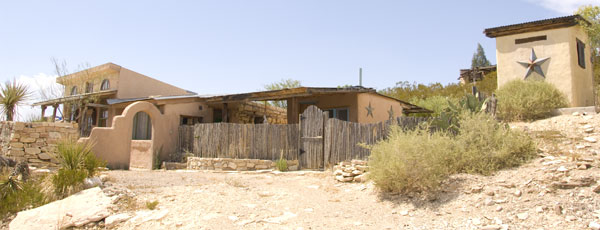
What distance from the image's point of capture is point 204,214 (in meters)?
5.49

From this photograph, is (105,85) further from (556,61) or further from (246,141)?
(556,61)

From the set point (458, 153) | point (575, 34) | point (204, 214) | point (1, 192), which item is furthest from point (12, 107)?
point (575, 34)

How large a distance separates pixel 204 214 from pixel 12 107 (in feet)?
31.0

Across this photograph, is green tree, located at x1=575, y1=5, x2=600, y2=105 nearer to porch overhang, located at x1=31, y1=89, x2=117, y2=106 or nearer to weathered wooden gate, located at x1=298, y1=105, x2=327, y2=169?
weathered wooden gate, located at x1=298, y1=105, x2=327, y2=169

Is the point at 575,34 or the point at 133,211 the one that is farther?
the point at 575,34

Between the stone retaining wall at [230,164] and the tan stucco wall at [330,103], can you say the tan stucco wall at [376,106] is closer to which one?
the tan stucco wall at [330,103]

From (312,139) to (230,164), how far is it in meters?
2.74

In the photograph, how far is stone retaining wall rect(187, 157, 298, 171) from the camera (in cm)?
1012

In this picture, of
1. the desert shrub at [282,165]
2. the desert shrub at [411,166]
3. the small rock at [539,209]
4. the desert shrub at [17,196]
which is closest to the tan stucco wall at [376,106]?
the desert shrub at [282,165]

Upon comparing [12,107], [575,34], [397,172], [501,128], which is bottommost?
[397,172]

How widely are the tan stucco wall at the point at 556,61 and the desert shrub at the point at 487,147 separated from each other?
709 centimetres

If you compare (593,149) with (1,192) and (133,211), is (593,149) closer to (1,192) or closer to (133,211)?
(133,211)

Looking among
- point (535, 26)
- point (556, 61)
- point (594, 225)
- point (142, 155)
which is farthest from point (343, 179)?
point (535, 26)

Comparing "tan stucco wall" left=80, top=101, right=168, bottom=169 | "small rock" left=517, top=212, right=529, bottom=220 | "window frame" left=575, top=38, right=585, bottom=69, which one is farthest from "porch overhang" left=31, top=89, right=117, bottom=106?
"window frame" left=575, top=38, right=585, bottom=69
